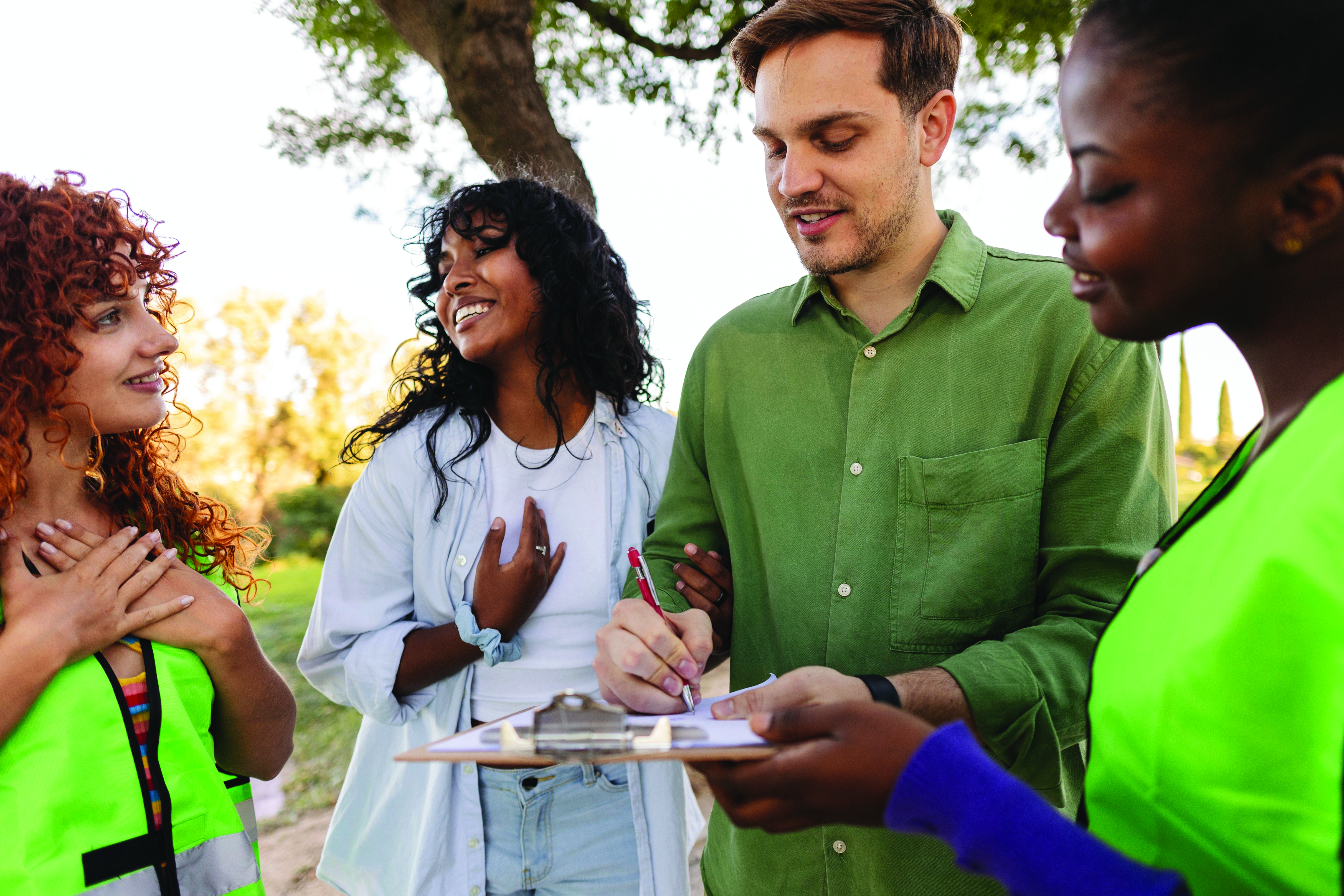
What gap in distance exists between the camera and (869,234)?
197 cm

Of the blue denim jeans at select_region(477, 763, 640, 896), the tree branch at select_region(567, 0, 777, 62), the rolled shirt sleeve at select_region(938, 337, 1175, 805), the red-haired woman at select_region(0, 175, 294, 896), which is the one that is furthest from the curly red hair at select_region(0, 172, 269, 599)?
the tree branch at select_region(567, 0, 777, 62)

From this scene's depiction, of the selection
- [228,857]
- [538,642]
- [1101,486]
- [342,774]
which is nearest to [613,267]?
[538,642]

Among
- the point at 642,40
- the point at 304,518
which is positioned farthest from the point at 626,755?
the point at 304,518

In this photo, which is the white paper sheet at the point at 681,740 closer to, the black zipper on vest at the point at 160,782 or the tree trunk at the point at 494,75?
the black zipper on vest at the point at 160,782

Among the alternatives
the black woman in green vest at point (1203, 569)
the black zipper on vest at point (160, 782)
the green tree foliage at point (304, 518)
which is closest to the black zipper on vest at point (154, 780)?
the black zipper on vest at point (160, 782)

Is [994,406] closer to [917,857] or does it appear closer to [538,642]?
[917,857]

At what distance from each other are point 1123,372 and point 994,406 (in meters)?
0.26

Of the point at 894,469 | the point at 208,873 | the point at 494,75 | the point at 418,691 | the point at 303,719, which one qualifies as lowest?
the point at 303,719

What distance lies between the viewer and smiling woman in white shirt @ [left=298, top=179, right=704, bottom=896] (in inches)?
90.2

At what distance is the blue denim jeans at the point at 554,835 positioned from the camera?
2266 mm

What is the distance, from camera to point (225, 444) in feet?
46.6

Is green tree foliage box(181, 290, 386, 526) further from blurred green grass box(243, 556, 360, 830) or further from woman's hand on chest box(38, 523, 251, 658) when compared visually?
woman's hand on chest box(38, 523, 251, 658)

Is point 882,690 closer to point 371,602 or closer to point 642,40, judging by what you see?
point 371,602

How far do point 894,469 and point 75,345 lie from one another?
1.79m
